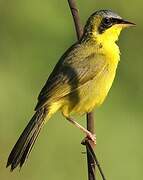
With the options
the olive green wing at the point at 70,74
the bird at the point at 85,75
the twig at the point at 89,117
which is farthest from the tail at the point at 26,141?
the twig at the point at 89,117

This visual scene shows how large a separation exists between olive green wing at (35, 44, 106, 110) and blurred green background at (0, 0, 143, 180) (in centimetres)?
151

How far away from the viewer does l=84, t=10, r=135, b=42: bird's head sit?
6.66 meters

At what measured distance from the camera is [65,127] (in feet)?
30.2

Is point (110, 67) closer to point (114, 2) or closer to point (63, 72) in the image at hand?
point (63, 72)

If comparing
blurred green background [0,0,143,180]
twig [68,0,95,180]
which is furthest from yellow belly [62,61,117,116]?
blurred green background [0,0,143,180]

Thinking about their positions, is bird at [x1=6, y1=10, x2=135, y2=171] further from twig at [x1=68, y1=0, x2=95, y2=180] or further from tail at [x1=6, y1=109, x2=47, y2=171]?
twig at [x1=68, y1=0, x2=95, y2=180]

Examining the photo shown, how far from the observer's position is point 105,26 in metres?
6.86

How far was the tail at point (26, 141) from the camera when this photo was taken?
18.1 feet

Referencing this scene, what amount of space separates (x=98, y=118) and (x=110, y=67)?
2422 mm

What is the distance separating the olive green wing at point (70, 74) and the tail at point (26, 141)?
0.46ft

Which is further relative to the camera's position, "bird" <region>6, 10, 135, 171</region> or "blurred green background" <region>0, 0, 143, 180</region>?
"blurred green background" <region>0, 0, 143, 180</region>

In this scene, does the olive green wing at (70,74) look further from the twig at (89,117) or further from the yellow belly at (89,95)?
the twig at (89,117)
